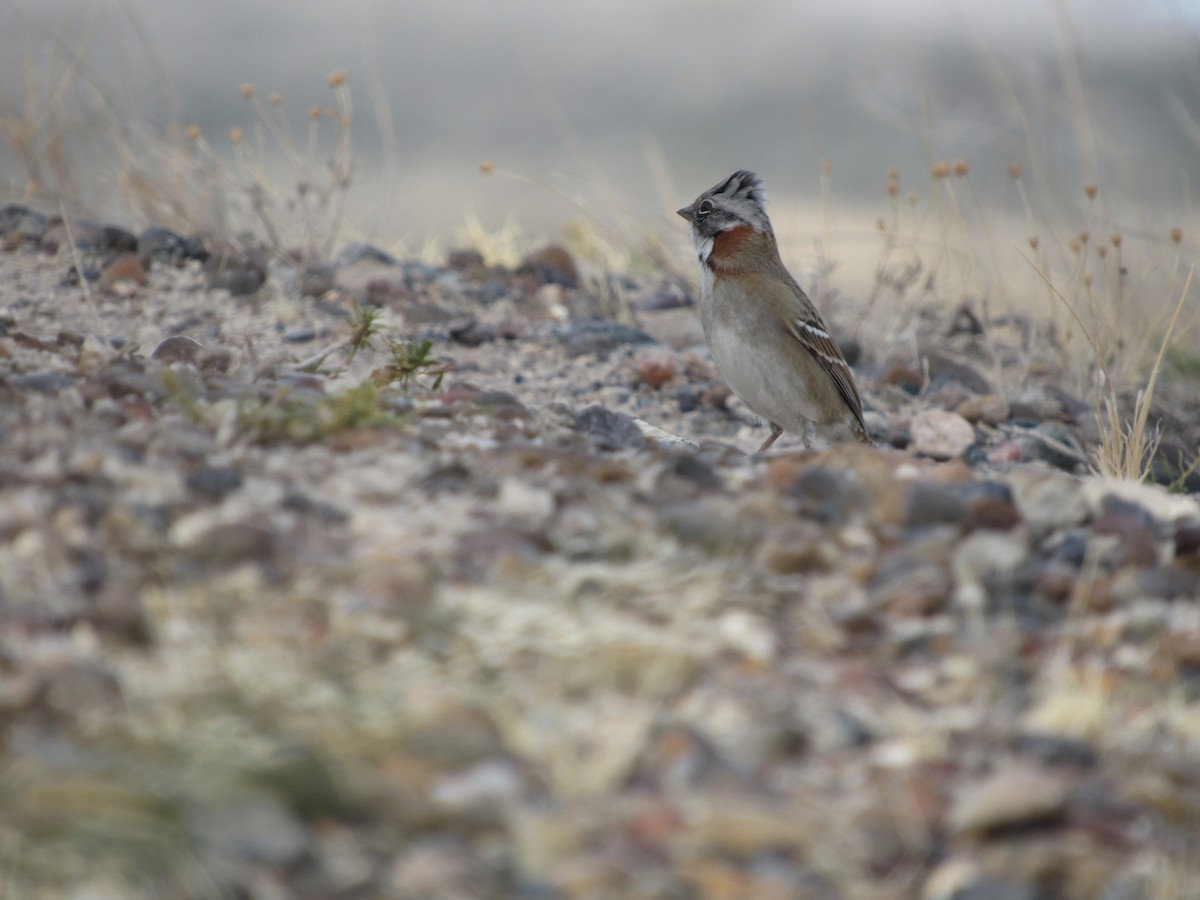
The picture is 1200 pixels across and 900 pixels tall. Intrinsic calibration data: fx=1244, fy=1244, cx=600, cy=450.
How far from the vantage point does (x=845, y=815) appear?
198cm

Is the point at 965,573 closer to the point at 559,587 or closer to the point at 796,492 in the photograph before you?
the point at 796,492

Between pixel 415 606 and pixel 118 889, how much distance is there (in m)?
0.76

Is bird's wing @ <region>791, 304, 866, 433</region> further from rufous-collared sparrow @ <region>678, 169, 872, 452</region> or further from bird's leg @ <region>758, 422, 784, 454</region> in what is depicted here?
bird's leg @ <region>758, 422, 784, 454</region>

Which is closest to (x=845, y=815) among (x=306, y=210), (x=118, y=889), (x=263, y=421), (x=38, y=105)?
(x=118, y=889)

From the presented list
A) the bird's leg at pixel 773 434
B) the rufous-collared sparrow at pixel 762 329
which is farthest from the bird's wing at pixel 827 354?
the bird's leg at pixel 773 434

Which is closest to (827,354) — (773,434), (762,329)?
(762,329)

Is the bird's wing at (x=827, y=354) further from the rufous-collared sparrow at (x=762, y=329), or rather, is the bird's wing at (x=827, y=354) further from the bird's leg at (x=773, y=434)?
the bird's leg at (x=773, y=434)

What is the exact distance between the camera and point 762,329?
5488 millimetres

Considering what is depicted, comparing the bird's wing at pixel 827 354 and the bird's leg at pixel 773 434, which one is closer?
the bird's wing at pixel 827 354

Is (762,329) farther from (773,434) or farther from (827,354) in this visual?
(773,434)

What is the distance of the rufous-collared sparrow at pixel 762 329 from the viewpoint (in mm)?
5488

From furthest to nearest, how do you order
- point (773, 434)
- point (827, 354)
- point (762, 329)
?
point (773, 434)
point (827, 354)
point (762, 329)

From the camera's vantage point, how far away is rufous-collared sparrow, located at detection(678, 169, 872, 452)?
5.49m

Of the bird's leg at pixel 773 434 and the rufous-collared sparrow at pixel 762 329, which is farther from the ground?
the rufous-collared sparrow at pixel 762 329
